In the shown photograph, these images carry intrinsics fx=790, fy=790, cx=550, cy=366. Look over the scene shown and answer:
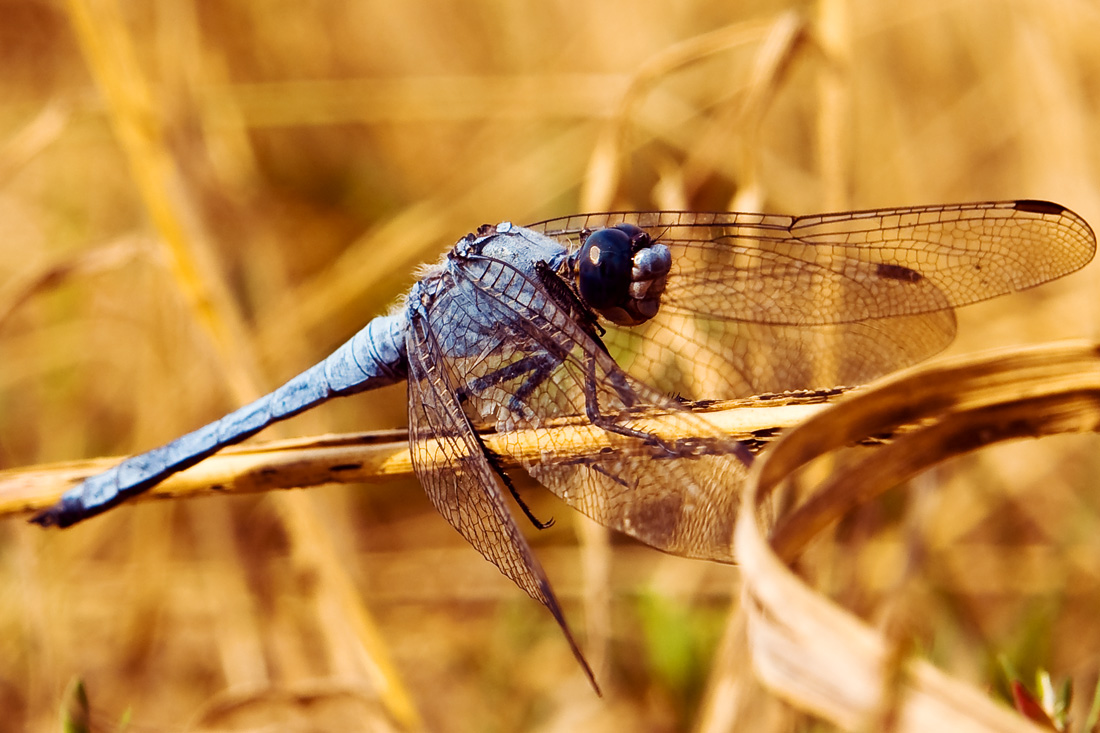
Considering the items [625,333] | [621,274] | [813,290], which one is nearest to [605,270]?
[621,274]

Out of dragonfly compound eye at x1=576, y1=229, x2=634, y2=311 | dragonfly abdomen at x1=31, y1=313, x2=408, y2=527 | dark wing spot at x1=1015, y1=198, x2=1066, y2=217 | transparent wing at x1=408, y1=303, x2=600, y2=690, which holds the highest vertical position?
dragonfly compound eye at x1=576, y1=229, x2=634, y2=311

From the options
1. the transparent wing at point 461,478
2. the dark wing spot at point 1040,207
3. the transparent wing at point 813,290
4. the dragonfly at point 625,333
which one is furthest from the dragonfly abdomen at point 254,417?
the dark wing spot at point 1040,207

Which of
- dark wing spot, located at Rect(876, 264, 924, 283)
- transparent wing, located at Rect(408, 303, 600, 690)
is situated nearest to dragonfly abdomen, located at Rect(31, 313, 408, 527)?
transparent wing, located at Rect(408, 303, 600, 690)

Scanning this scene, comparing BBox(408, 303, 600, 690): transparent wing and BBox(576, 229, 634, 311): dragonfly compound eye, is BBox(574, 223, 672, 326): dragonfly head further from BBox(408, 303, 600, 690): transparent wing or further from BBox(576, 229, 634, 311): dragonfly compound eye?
BBox(408, 303, 600, 690): transparent wing

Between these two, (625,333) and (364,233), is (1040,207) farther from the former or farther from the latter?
(364,233)

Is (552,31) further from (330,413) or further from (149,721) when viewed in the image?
(149,721)

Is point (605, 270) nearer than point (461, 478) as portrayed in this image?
No

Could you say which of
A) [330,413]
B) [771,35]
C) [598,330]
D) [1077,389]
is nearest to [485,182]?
[330,413]
